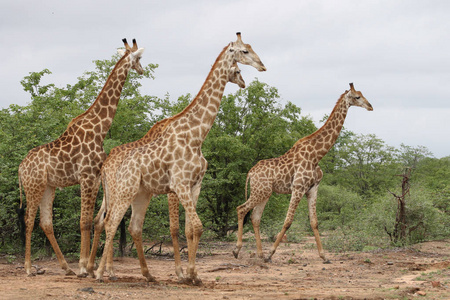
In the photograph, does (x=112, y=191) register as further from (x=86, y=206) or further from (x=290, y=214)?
(x=290, y=214)

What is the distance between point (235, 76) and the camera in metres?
8.53

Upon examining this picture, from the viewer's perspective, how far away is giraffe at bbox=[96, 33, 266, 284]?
7613 mm

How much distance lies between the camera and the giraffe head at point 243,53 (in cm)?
836

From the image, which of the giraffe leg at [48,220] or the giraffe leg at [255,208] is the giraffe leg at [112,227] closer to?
the giraffe leg at [48,220]

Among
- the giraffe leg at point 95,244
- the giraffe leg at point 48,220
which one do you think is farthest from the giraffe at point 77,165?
the giraffe leg at point 95,244

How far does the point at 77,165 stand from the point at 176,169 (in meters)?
2.08

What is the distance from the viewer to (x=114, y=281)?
7949mm

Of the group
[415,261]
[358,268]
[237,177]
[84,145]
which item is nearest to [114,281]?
[84,145]

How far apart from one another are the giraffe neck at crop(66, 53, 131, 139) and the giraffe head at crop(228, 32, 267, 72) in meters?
2.06

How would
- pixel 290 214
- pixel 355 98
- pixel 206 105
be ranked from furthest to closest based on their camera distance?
pixel 355 98 → pixel 290 214 → pixel 206 105

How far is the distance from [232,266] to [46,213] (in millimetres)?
3851

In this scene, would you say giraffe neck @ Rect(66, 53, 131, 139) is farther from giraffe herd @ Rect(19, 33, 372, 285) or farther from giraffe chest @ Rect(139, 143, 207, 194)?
giraffe chest @ Rect(139, 143, 207, 194)

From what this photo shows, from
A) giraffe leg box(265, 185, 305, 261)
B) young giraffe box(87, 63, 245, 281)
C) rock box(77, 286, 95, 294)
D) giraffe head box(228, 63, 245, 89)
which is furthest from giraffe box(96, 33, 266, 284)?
A: giraffe leg box(265, 185, 305, 261)

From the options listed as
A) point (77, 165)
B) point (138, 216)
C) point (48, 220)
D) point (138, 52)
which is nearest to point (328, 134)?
point (138, 52)
